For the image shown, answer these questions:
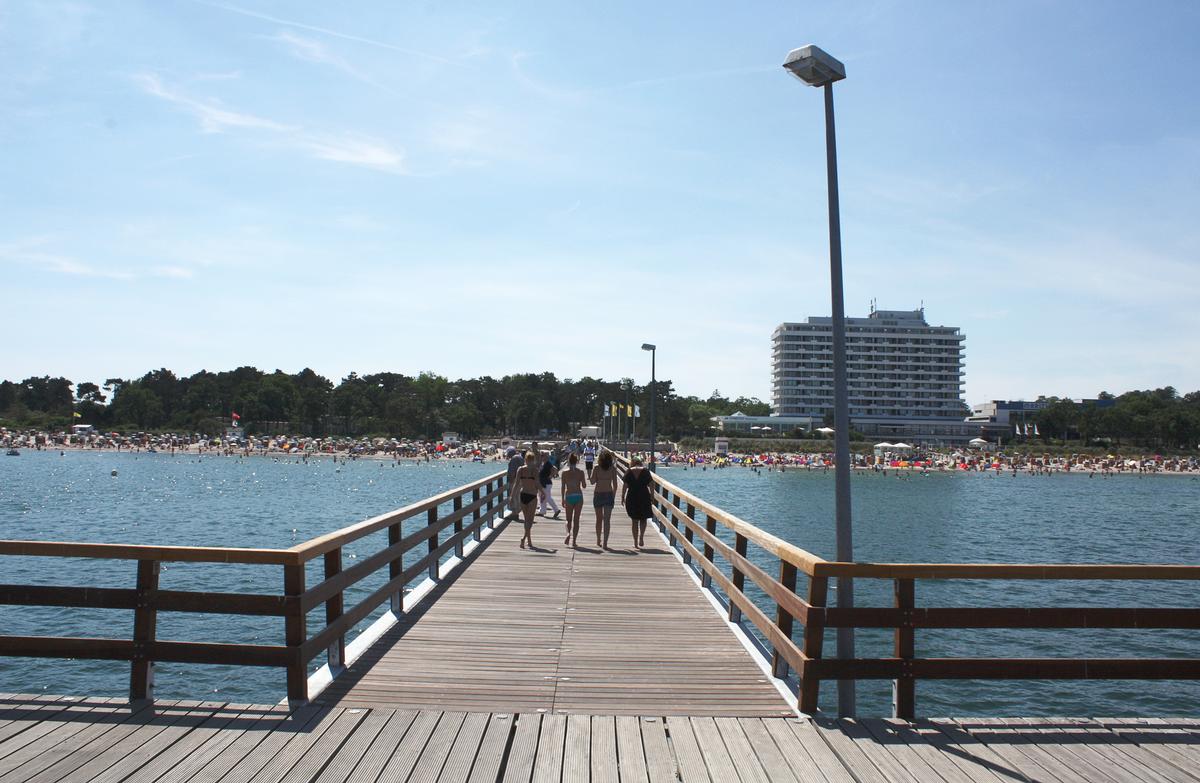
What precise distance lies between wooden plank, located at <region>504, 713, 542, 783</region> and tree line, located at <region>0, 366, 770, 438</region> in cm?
16312

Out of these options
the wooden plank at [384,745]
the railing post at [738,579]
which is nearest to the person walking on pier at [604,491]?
the railing post at [738,579]

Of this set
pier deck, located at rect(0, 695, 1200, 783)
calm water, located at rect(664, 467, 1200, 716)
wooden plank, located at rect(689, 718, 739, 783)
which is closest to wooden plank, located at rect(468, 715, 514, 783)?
pier deck, located at rect(0, 695, 1200, 783)

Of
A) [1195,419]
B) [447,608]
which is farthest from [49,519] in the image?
[1195,419]

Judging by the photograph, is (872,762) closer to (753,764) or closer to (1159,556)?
(753,764)

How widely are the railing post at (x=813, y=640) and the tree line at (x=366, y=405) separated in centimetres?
16278

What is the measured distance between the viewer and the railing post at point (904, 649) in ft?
18.6

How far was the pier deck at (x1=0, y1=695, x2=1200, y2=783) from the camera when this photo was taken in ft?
15.3

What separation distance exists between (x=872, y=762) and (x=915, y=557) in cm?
3417

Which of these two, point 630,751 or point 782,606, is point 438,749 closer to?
point 630,751

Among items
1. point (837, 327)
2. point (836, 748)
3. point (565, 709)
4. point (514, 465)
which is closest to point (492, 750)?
point (565, 709)

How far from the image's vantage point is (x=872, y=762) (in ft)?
16.3

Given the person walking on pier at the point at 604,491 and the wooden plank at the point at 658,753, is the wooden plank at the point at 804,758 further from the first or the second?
the person walking on pier at the point at 604,491

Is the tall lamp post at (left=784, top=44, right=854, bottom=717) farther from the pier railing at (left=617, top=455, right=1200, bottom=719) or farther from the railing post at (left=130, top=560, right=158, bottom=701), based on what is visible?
the railing post at (left=130, top=560, right=158, bottom=701)

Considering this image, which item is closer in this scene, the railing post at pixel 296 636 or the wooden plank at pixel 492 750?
the wooden plank at pixel 492 750
